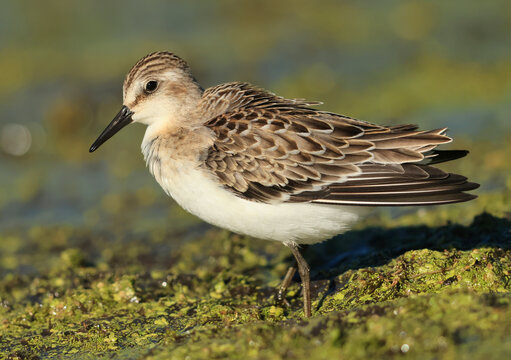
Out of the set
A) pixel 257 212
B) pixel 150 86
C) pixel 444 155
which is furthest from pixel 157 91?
pixel 444 155

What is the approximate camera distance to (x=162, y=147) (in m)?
7.06

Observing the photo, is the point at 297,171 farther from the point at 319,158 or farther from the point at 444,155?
the point at 444,155

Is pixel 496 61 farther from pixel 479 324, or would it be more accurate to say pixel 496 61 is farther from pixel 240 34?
pixel 479 324

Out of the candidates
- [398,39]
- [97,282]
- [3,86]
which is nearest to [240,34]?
[398,39]

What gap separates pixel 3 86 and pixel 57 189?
4398 millimetres

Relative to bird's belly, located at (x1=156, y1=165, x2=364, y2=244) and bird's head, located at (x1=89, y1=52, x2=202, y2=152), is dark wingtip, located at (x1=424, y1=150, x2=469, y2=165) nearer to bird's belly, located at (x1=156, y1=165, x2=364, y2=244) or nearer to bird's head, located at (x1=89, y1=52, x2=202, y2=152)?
bird's belly, located at (x1=156, y1=165, x2=364, y2=244)

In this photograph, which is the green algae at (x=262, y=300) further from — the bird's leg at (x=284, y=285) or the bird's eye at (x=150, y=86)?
the bird's eye at (x=150, y=86)

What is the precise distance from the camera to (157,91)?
25.0ft

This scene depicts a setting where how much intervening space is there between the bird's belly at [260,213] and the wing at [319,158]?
3.8 inches

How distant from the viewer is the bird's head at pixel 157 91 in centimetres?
752

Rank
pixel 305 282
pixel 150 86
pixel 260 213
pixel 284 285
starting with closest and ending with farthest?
pixel 260 213
pixel 305 282
pixel 284 285
pixel 150 86

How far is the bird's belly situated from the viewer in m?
6.58

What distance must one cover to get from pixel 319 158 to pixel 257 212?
796 mm

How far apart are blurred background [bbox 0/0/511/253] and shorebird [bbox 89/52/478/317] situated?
241 centimetres
